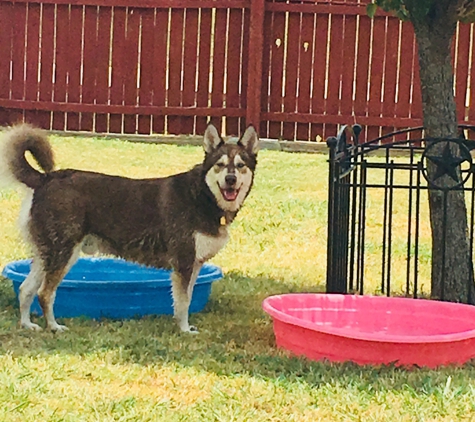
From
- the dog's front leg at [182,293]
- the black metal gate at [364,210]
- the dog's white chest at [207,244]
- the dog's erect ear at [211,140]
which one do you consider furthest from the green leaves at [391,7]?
the dog's front leg at [182,293]

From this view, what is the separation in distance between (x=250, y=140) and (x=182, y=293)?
0.94 metres

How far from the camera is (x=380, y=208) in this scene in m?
9.19

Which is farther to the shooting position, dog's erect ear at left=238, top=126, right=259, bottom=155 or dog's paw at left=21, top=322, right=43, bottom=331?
dog's erect ear at left=238, top=126, right=259, bottom=155

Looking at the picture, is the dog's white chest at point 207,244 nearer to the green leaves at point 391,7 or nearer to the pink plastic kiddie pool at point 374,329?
the pink plastic kiddie pool at point 374,329

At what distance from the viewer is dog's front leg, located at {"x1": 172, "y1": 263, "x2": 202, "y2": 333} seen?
18.2 feet

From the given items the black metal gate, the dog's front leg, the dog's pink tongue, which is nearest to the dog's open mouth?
the dog's pink tongue

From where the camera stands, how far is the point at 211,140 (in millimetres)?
5715

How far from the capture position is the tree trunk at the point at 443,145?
5812 mm

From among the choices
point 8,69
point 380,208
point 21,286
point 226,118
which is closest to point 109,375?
point 21,286

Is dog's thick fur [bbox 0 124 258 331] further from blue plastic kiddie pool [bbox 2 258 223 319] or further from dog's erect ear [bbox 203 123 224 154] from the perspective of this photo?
blue plastic kiddie pool [bbox 2 258 223 319]

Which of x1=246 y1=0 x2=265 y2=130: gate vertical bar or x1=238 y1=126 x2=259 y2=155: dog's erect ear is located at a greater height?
x1=246 y1=0 x2=265 y2=130: gate vertical bar

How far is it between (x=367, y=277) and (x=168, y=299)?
1657mm

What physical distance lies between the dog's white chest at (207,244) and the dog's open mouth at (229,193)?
0.64 feet

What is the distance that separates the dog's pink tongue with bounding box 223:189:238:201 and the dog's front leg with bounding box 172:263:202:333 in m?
0.41
